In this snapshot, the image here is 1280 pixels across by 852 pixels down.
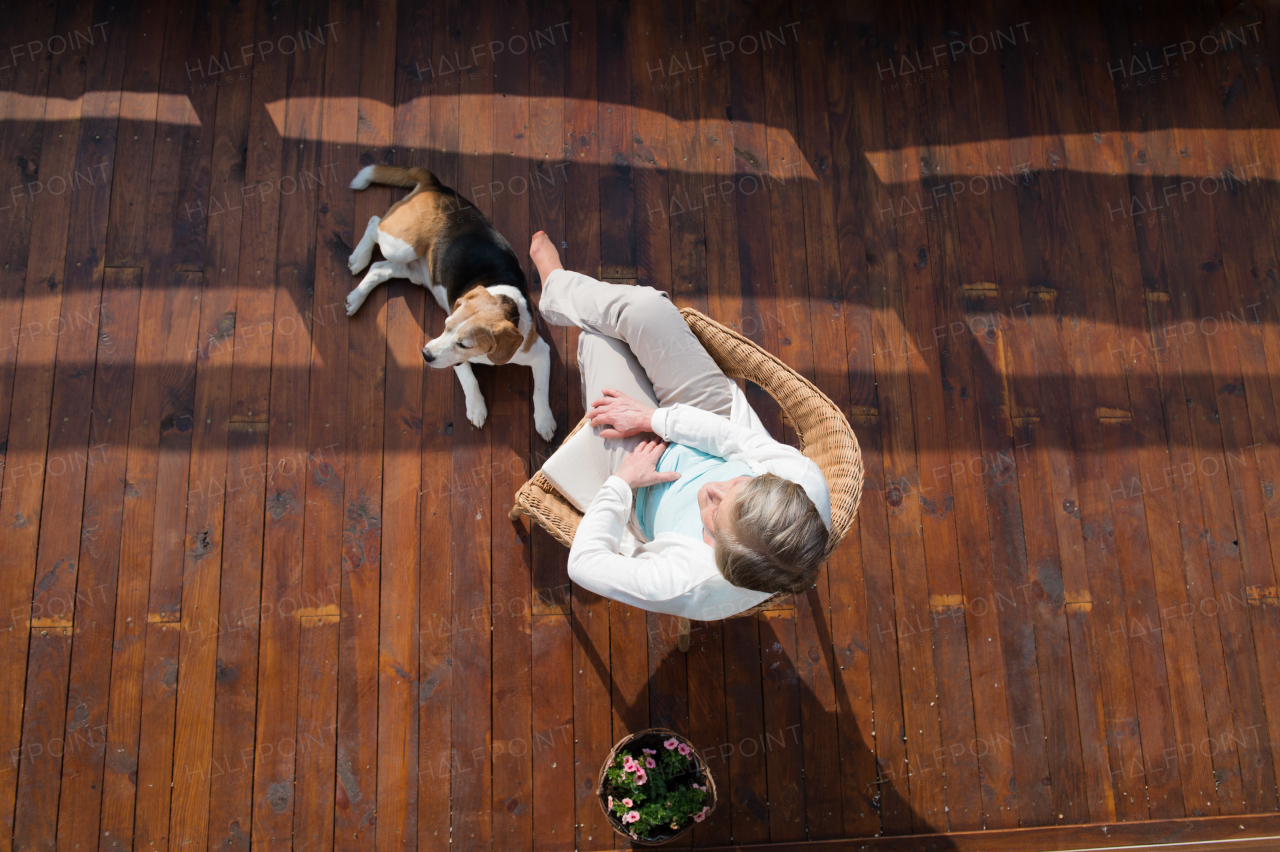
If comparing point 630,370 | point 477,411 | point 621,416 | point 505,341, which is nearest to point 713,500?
point 621,416

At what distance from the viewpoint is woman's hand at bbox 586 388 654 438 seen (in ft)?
6.21

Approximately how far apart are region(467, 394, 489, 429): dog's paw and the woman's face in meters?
1.05

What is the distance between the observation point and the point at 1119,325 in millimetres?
2814

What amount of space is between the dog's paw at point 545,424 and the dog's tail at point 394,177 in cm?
91

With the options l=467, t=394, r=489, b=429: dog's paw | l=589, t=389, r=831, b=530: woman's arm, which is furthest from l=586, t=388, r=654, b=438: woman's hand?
l=467, t=394, r=489, b=429: dog's paw

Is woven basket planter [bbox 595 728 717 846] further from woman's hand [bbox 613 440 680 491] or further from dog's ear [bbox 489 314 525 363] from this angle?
dog's ear [bbox 489 314 525 363]

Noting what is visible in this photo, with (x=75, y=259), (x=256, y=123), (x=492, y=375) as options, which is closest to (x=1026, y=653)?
(x=492, y=375)

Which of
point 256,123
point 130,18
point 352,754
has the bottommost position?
point 352,754

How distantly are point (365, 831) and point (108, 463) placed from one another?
1.51m

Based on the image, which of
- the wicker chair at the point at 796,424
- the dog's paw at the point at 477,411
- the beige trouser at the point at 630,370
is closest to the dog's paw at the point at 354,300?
the dog's paw at the point at 477,411

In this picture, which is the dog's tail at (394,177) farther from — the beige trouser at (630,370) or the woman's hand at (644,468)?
the woman's hand at (644,468)

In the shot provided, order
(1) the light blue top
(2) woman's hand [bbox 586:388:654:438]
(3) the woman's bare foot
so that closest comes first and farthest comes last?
1. (1) the light blue top
2. (2) woman's hand [bbox 586:388:654:438]
3. (3) the woman's bare foot

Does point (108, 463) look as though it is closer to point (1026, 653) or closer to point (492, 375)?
point (492, 375)

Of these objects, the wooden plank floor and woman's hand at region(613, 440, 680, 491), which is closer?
woman's hand at region(613, 440, 680, 491)
